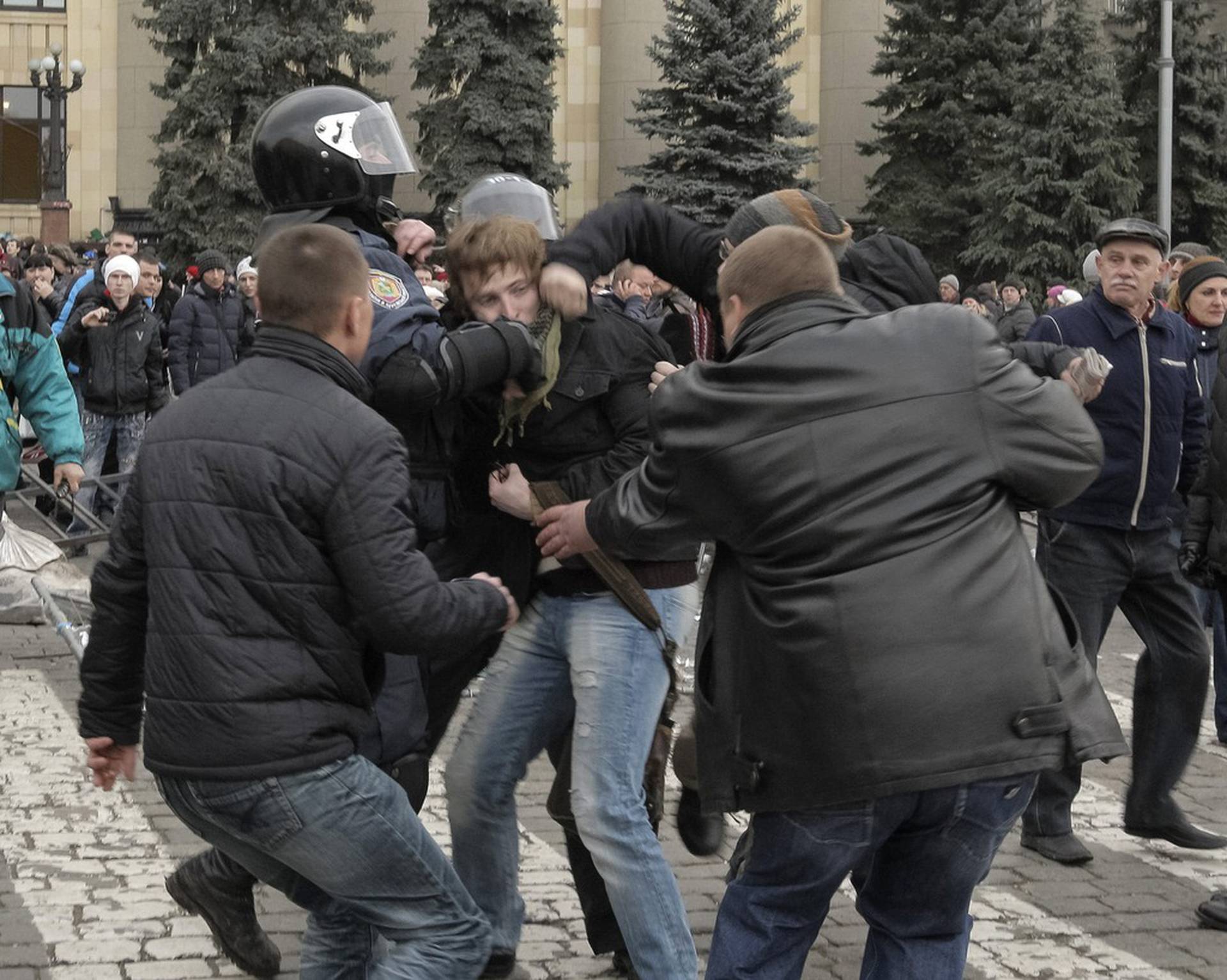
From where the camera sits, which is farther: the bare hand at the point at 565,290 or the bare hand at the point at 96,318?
the bare hand at the point at 96,318

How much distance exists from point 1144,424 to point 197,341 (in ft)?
38.4

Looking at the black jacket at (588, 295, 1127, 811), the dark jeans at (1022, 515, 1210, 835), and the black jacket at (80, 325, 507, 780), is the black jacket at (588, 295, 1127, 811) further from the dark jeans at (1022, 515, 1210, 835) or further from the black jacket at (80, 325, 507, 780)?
the dark jeans at (1022, 515, 1210, 835)

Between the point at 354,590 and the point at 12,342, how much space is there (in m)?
5.30

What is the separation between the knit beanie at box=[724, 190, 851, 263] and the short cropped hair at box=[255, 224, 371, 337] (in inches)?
51.6

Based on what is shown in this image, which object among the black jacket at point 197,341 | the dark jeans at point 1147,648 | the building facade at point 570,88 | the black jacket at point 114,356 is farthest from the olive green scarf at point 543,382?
the building facade at point 570,88

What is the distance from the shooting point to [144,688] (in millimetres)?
3900

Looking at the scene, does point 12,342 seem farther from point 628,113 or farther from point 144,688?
point 628,113

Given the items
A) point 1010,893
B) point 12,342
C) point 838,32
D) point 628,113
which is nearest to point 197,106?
point 628,113

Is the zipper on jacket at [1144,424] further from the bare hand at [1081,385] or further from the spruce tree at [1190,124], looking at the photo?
the spruce tree at [1190,124]

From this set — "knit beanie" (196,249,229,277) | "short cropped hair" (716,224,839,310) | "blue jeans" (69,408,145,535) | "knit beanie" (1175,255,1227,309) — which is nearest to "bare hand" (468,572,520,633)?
"short cropped hair" (716,224,839,310)

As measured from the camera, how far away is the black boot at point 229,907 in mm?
4941

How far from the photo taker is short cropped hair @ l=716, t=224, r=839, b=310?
12.4ft

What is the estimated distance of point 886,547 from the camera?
3.51m

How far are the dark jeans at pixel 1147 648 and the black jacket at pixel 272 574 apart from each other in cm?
325
